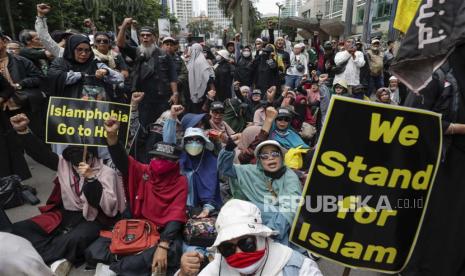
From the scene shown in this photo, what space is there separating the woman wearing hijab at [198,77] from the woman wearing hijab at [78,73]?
3.07m

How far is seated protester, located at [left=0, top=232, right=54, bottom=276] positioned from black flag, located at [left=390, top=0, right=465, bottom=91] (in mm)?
1916

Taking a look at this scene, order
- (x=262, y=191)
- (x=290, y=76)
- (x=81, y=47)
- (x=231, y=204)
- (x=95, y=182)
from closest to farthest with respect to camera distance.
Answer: (x=231, y=204) < (x=95, y=182) < (x=262, y=191) < (x=81, y=47) < (x=290, y=76)

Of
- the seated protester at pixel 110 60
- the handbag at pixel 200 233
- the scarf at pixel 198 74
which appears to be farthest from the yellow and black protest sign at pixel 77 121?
the scarf at pixel 198 74

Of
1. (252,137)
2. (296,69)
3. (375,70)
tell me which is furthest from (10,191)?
(375,70)

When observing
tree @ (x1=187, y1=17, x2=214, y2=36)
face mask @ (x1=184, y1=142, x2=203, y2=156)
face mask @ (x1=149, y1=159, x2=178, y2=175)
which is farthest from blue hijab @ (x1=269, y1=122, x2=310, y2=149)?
tree @ (x1=187, y1=17, x2=214, y2=36)

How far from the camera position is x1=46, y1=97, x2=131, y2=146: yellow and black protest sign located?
304 centimetres

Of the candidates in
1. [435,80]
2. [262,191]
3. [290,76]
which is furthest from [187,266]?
[290,76]

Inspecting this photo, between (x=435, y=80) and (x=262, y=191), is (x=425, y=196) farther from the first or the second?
(x=262, y=191)

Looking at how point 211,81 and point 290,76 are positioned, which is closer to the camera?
point 211,81

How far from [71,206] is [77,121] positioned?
76 cm

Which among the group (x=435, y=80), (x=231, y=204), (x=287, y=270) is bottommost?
(x=287, y=270)

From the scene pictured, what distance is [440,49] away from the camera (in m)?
1.79

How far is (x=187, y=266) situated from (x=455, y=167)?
1.91 metres

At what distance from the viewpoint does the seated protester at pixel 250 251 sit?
188 cm
